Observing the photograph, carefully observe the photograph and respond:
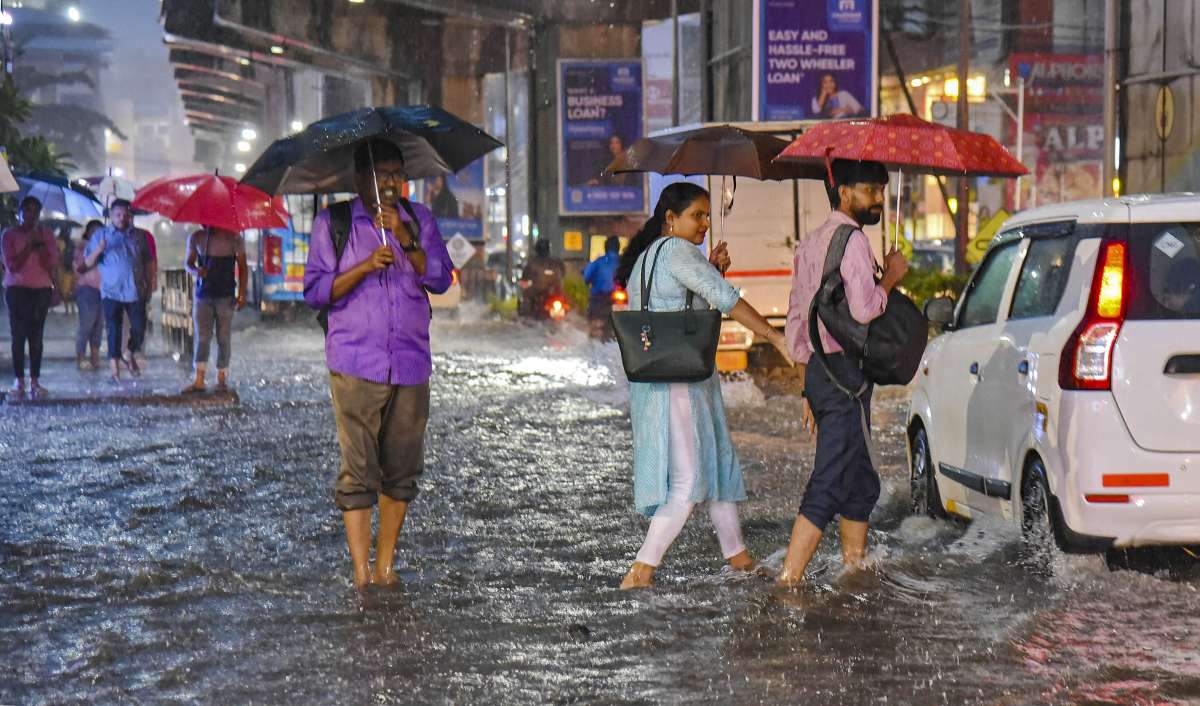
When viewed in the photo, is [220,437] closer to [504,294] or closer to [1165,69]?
[1165,69]

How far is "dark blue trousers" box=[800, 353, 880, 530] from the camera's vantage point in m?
6.98

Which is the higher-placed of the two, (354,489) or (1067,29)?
(1067,29)

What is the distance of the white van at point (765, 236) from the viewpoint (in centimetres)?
1878

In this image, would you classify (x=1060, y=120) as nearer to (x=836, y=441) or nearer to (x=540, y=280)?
(x=540, y=280)

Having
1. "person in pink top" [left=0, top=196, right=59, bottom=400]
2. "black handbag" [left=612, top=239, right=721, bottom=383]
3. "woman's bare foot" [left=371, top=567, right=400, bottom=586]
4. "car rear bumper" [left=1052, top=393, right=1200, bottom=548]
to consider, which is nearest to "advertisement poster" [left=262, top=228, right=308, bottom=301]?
"person in pink top" [left=0, top=196, right=59, bottom=400]

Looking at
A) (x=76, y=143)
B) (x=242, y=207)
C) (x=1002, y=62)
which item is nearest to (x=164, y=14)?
(x=1002, y=62)

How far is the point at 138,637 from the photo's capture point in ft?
21.3

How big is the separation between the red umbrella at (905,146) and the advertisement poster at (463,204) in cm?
4087

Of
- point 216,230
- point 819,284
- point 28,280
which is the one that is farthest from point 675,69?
point 819,284

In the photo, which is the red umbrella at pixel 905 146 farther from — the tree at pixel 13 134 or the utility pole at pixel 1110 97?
the tree at pixel 13 134

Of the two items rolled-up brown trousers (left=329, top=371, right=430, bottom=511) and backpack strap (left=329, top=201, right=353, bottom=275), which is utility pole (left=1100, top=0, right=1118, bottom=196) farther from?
backpack strap (left=329, top=201, right=353, bottom=275)

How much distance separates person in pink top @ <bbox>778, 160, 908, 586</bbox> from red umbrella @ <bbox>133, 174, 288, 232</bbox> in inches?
356

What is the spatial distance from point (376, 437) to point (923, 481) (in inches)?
129

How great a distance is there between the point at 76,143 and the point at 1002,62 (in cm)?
6204
